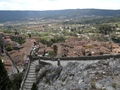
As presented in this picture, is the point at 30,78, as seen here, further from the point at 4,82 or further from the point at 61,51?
the point at 61,51

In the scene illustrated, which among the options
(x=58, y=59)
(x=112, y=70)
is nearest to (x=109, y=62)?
(x=112, y=70)

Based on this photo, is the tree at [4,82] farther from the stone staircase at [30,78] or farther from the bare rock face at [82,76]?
the bare rock face at [82,76]

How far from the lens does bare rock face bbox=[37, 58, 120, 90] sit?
14.4 meters

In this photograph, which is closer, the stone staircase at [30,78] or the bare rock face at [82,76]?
the bare rock face at [82,76]

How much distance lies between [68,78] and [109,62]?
2844mm

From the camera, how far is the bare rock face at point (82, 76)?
568 inches

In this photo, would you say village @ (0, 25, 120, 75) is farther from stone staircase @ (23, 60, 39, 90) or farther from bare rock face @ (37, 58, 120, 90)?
bare rock face @ (37, 58, 120, 90)

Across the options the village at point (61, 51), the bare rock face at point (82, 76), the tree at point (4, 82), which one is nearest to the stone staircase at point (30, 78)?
the bare rock face at point (82, 76)

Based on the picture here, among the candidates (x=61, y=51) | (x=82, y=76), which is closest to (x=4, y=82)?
(x=82, y=76)

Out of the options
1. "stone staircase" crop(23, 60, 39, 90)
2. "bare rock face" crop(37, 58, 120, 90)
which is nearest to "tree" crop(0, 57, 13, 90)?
"stone staircase" crop(23, 60, 39, 90)

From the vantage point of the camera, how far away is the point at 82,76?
15.5 meters

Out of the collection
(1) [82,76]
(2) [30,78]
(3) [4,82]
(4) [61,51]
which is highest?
(1) [82,76]

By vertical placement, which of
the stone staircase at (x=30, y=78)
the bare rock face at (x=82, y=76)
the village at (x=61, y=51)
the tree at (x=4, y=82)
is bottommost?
the village at (x=61, y=51)

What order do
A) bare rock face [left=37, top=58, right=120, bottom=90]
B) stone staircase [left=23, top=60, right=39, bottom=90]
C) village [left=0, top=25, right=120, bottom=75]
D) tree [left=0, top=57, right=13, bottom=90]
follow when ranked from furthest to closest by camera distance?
village [left=0, top=25, right=120, bottom=75], tree [left=0, top=57, right=13, bottom=90], stone staircase [left=23, top=60, right=39, bottom=90], bare rock face [left=37, top=58, right=120, bottom=90]
